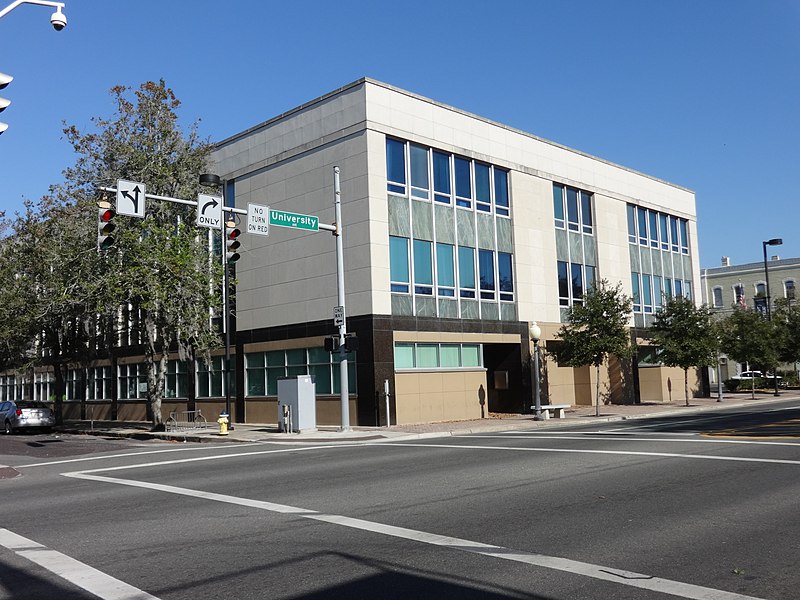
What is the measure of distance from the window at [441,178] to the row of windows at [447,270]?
2.01 metres

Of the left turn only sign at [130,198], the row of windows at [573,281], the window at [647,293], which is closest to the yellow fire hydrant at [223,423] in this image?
the left turn only sign at [130,198]

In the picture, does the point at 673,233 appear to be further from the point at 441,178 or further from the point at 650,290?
the point at 441,178

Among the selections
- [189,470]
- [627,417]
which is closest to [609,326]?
[627,417]

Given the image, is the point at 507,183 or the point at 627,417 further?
the point at 507,183

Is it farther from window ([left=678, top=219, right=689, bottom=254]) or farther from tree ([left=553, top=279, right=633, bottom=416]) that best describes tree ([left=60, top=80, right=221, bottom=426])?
window ([left=678, top=219, right=689, bottom=254])

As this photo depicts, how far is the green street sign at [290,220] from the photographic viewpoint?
21.3 metres

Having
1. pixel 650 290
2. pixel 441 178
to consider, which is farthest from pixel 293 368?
pixel 650 290

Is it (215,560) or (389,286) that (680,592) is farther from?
(389,286)

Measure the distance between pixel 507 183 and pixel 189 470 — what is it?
2232 centimetres

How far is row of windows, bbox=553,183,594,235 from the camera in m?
36.7

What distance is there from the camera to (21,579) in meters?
6.72

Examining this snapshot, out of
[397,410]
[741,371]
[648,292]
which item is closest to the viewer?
[397,410]

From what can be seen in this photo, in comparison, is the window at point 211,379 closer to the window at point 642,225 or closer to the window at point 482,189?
the window at point 482,189

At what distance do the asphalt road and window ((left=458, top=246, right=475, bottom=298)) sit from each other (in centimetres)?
1505
